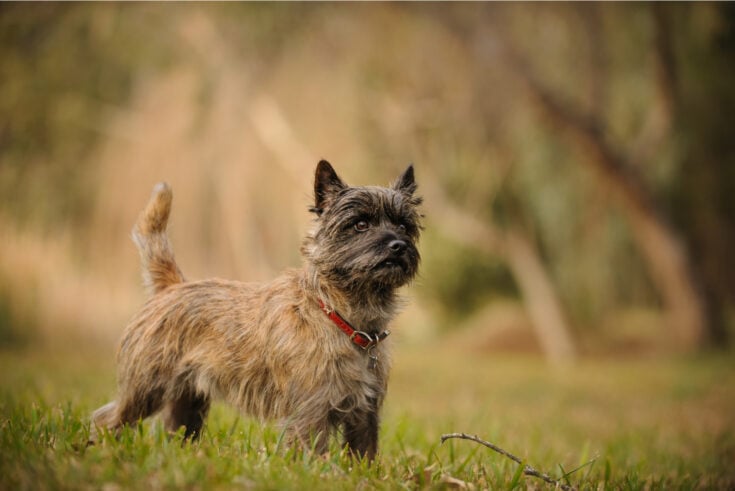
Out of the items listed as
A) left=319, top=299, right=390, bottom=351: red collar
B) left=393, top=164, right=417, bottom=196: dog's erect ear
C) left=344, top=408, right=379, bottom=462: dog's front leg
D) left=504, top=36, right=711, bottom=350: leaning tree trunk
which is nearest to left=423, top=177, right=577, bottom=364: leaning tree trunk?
left=504, top=36, right=711, bottom=350: leaning tree trunk

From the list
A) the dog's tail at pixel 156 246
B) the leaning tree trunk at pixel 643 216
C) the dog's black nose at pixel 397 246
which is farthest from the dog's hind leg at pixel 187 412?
the leaning tree trunk at pixel 643 216

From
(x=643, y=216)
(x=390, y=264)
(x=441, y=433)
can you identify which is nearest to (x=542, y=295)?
(x=643, y=216)

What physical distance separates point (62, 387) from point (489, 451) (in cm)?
526

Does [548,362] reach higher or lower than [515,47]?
lower

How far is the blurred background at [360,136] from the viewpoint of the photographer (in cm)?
1367

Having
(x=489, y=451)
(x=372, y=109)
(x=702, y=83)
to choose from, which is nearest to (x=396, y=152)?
(x=372, y=109)

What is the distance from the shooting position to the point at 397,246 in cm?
416

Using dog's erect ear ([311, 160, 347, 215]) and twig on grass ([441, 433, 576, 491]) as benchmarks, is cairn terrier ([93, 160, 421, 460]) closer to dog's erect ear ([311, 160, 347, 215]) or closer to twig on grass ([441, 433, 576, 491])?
dog's erect ear ([311, 160, 347, 215])

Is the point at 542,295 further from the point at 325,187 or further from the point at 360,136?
the point at 325,187

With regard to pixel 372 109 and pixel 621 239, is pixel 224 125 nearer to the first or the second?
pixel 372 109

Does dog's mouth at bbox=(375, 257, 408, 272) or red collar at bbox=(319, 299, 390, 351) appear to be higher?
dog's mouth at bbox=(375, 257, 408, 272)

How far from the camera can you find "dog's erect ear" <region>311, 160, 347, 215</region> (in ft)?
14.3

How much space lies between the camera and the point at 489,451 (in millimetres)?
5066

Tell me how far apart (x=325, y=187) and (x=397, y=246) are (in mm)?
592
